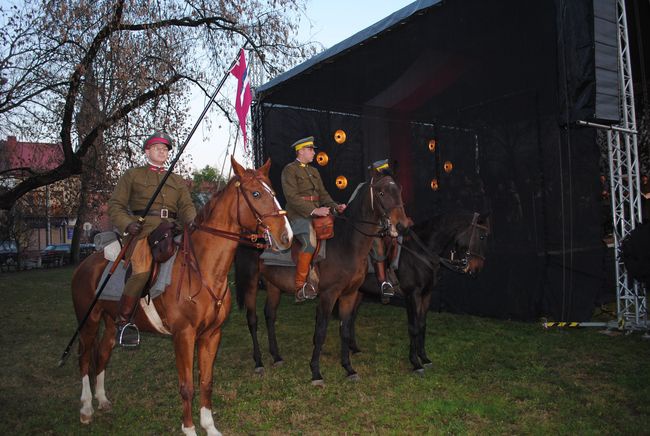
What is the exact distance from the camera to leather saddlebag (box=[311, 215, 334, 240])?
5.79 metres

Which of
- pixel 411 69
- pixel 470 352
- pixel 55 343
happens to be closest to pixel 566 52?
pixel 411 69

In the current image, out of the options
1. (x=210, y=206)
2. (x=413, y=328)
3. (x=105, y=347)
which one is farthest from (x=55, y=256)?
(x=210, y=206)

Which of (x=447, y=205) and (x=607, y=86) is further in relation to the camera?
(x=447, y=205)

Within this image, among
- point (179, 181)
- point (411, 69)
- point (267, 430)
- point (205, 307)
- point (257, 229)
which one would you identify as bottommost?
point (267, 430)

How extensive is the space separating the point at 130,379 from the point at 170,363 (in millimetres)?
780

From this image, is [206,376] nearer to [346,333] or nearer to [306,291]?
[306,291]

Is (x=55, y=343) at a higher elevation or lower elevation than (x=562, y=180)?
lower

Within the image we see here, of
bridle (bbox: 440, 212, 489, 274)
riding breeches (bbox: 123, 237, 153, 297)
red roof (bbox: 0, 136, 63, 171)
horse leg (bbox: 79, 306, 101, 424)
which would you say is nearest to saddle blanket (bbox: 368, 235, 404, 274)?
bridle (bbox: 440, 212, 489, 274)

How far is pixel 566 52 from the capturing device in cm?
728

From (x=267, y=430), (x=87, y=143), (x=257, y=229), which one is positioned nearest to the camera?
(x=257, y=229)

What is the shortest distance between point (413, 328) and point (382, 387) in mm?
974

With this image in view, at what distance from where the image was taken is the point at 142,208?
434cm

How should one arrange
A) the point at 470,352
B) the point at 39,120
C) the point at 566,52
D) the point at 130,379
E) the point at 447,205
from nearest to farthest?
the point at 130,379
the point at 470,352
the point at 566,52
the point at 447,205
the point at 39,120

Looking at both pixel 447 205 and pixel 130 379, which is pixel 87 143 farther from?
pixel 447 205
